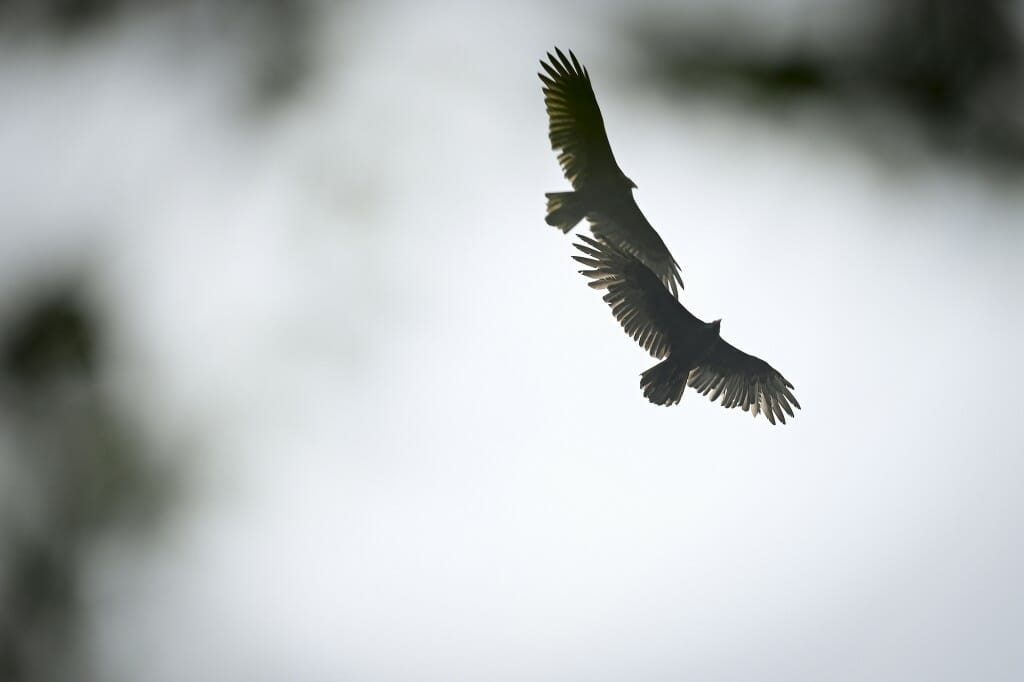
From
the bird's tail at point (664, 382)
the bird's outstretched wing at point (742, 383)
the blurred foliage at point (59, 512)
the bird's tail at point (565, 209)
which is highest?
the bird's outstretched wing at point (742, 383)

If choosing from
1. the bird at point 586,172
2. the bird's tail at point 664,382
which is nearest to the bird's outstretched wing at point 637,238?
the bird at point 586,172

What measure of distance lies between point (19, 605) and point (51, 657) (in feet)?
0.81

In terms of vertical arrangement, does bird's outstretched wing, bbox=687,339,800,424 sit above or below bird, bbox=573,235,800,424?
above

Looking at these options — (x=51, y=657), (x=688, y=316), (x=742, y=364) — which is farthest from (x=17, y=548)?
(x=742, y=364)

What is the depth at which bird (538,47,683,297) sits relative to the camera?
11.1 feet

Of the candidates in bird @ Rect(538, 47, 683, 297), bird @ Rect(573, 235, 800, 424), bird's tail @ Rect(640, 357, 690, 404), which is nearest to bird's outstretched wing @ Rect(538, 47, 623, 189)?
bird @ Rect(538, 47, 683, 297)

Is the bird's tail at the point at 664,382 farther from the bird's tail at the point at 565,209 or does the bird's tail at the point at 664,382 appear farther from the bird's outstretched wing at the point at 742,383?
the bird's tail at the point at 565,209

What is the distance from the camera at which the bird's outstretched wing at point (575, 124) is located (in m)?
3.41

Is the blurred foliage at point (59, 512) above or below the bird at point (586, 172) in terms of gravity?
below

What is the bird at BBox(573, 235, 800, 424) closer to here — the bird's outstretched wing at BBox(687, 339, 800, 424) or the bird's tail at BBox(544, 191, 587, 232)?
the bird's outstretched wing at BBox(687, 339, 800, 424)

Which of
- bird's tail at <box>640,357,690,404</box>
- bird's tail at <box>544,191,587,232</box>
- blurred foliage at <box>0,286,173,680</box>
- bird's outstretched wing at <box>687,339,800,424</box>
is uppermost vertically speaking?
bird's outstretched wing at <box>687,339,800,424</box>

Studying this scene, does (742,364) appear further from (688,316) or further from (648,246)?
(648,246)

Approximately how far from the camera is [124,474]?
304 cm

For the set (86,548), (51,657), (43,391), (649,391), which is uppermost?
(649,391)
